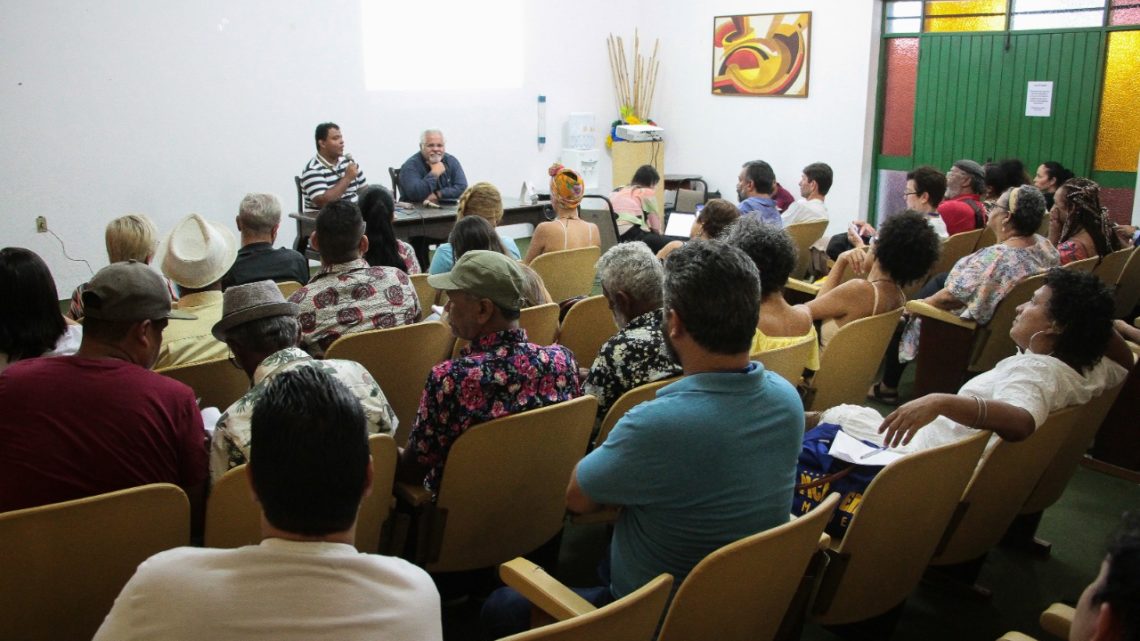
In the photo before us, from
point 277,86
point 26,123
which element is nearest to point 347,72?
point 277,86

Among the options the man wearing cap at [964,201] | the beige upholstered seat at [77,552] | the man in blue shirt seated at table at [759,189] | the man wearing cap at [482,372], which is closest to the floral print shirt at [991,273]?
the man wearing cap at [964,201]

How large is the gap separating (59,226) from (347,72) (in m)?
2.69

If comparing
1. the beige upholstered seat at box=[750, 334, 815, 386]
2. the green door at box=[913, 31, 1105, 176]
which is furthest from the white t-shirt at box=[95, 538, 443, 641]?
the green door at box=[913, 31, 1105, 176]

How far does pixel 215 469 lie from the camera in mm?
2156

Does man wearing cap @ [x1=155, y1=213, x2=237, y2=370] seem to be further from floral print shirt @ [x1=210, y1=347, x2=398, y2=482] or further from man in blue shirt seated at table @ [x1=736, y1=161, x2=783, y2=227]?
man in blue shirt seated at table @ [x1=736, y1=161, x2=783, y2=227]

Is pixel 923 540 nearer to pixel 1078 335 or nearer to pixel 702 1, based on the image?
pixel 1078 335

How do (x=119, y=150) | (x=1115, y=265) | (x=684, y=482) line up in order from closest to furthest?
(x=684, y=482), (x=1115, y=265), (x=119, y=150)

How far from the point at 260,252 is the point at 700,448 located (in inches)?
112

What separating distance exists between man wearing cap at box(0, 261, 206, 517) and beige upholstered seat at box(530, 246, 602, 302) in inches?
103

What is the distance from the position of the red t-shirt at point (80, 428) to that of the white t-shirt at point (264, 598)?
2.88 feet

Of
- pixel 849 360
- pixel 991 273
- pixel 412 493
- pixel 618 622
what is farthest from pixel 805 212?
pixel 618 622

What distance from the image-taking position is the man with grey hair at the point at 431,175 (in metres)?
7.07

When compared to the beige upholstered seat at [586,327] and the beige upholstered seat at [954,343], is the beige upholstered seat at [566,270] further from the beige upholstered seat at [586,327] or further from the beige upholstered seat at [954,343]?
the beige upholstered seat at [954,343]

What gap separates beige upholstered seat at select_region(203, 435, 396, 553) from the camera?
190cm
